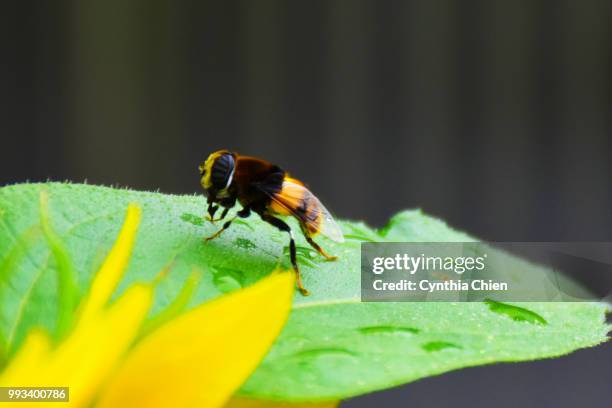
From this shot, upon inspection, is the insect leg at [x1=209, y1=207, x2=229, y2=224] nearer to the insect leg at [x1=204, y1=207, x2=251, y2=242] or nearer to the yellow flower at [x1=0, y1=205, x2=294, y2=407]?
the insect leg at [x1=204, y1=207, x2=251, y2=242]

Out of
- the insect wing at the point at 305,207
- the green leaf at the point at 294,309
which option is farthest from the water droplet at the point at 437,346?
the insect wing at the point at 305,207

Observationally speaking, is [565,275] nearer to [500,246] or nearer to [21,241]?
[500,246]

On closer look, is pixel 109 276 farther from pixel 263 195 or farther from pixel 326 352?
pixel 263 195

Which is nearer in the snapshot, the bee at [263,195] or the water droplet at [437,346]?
the water droplet at [437,346]

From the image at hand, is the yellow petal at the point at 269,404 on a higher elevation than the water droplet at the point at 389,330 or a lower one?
lower

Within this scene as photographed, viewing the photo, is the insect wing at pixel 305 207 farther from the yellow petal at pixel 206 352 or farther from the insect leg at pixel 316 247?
the yellow petal at pixel 206 352

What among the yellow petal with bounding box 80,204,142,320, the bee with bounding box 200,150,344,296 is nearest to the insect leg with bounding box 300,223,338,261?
the bee with bounding box 200,150,344,296

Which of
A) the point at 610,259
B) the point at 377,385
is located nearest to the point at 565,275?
the point at 610,259

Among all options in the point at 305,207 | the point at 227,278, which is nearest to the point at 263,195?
the point at 305,207
